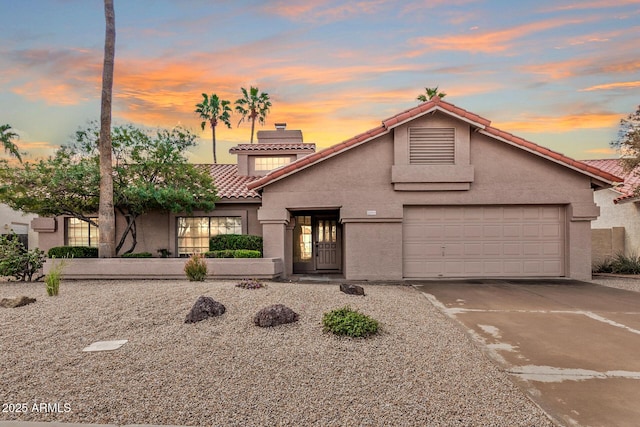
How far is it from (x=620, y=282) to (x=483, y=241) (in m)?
4.49

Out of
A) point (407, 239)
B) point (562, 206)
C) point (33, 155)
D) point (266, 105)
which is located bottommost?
point (407, 239)

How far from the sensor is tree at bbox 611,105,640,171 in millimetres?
13938

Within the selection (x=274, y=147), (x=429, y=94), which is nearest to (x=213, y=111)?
(x=429, y=94)

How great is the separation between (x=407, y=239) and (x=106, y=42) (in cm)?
1273

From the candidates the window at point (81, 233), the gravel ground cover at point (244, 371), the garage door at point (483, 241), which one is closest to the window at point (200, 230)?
the window at point (81, 233)

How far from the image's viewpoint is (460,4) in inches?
502

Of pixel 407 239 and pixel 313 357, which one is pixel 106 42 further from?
pixel 313 357

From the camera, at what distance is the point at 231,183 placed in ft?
57.7

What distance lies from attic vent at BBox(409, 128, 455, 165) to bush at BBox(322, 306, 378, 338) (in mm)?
8299

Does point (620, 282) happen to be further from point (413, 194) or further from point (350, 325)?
point (350, 325)

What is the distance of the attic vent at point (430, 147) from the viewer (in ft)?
43.2

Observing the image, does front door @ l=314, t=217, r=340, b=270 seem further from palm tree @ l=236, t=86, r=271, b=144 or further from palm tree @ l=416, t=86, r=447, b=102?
palm tree @ l=236, t=86, r=271, b=144

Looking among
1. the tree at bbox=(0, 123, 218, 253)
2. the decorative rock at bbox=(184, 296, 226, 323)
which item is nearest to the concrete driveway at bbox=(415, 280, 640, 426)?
the decorative rock at bbox=(184, 296, 226, 323)

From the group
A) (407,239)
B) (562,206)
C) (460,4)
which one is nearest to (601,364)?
(407,239)
